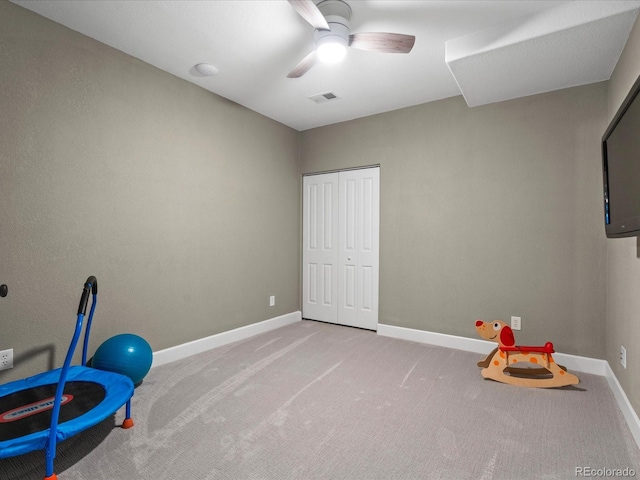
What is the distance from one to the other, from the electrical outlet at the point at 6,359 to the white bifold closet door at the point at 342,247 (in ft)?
10.2

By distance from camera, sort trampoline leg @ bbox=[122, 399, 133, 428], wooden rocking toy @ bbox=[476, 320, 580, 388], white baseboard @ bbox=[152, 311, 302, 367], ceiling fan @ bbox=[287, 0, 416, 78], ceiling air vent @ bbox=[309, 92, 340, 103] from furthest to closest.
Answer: ceiling air vent @ bbox=[309, 92, 340, 103] → white baseboard @ bbox=[152, 311, 302, 367] → wooden rocking toy @ bbox=[476, 320, 580, 388] → ceiling fan @ bbox=[287, 0, 416, 78] → trampoline leg @ bbox=[122, 399, 133, 428]

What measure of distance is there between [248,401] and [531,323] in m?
2.62

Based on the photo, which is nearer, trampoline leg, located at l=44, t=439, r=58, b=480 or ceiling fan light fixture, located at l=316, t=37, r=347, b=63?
trampoline leg, located at l=44, t=439, r=58, b=480

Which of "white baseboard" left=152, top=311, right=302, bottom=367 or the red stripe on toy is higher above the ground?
the red stripe on toy

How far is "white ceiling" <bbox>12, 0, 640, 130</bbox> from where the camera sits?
7.23 ft

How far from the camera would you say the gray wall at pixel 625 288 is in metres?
2.07

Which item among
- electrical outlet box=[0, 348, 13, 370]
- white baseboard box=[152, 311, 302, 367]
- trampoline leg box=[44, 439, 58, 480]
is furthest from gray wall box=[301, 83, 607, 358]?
electrical outlet box=[0, 348, 13, 370]

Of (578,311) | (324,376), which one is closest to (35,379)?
(324,376)

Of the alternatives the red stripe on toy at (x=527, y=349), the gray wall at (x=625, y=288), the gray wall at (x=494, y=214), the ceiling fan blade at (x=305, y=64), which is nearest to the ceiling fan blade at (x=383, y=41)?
the ceiling fan blade at (x=305, y=64)

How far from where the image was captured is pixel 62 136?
8.10ft

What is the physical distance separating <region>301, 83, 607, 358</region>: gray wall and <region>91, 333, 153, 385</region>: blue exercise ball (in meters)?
2.60

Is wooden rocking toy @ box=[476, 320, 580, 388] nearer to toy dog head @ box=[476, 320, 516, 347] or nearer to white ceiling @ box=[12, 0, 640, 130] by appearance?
toy dog head @ box=[476, 320, 516, 347]

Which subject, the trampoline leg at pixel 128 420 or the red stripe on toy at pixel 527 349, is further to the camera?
the red stripe on toy at pixel 527 349

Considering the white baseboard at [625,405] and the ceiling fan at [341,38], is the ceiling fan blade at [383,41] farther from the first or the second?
the white baseboard at [625,405]
